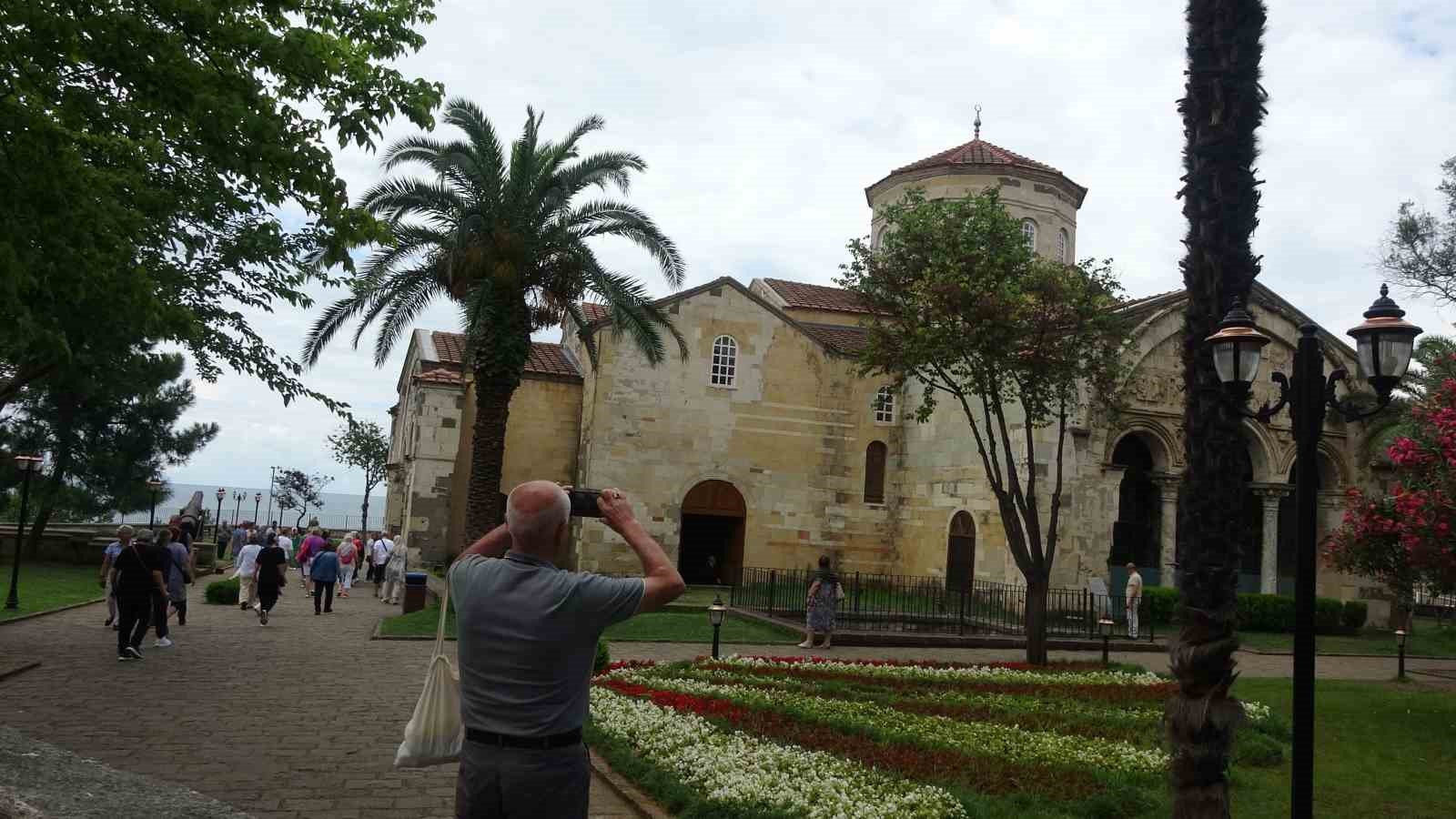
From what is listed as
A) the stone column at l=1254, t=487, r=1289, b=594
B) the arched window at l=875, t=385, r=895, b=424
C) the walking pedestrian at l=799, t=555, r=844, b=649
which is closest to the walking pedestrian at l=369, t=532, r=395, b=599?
the walking pedestrian at l=799, t=555, r=844, b=649

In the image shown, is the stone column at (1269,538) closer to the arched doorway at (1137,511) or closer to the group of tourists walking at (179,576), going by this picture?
the arched doorway at (1137,511)

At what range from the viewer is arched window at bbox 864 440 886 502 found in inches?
1254

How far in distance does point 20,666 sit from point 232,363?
4218 mm

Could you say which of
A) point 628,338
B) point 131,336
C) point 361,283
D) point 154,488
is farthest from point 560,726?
point 154,488

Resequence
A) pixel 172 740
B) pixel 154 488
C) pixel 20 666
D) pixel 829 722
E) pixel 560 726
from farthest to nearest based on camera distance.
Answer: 1. pixel 154 488
2. pixel 20 666
3. pixel 829 722
4. pixel 172 740
5. pixel 560 726

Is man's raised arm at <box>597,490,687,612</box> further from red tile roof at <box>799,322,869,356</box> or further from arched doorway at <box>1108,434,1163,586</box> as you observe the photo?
red tile roof at <box>799,322,869,356</box>

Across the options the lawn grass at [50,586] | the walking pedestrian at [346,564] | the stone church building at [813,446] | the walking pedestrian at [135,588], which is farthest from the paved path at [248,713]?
the stone church building at [813,446]

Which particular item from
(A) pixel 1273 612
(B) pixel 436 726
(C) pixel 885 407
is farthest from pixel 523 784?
(C) pixel 885 407

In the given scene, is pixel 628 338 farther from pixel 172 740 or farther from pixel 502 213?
→ pixel 172 740

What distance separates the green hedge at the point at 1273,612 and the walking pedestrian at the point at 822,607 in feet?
28.5

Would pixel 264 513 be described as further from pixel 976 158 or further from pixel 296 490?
pixel 976 158

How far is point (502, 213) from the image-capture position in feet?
62.8

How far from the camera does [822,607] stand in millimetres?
18516

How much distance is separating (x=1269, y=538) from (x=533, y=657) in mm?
28108
